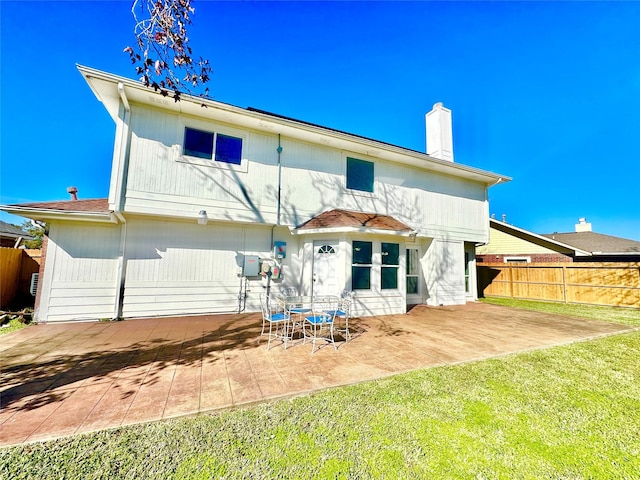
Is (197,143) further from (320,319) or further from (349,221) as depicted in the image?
(320,319)

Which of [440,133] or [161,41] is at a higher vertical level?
[440,133]

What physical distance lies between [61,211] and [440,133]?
14253 mm

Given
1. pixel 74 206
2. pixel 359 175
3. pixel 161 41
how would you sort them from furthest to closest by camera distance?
pixel 359 175, pixel 74 206, pixel 161 41

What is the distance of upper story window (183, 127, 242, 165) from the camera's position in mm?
7473

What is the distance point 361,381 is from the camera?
3.64 metres

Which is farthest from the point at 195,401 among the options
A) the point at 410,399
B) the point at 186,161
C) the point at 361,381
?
the point at 186,161

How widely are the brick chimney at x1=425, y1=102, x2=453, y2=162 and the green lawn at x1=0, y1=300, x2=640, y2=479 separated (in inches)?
416

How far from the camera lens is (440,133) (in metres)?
12.1

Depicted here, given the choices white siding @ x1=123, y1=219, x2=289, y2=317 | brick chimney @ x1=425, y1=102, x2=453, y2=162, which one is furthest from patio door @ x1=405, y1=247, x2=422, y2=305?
white siding @ x1=123, y1=219, x2=289, y2=317

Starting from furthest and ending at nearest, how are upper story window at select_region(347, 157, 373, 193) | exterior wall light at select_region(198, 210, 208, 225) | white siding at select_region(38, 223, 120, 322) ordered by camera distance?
upper story window at select_region(347, 157, 373, 193), exterior wall light at select_region(198, 210, 208, 225), white siding at select_region(38, 223, 120, 322)

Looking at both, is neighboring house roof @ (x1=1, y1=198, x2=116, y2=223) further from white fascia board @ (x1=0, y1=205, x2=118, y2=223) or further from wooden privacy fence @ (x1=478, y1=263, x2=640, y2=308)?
wooden privacy fence @ (x1=478, y1=263, x2=640, y2=308)

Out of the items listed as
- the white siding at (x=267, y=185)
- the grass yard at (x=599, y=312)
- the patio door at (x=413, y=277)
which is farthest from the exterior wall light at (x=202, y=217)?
the grass yard at (x=599, y=312)

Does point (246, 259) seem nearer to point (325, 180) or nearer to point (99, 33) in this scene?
point (325, 180)

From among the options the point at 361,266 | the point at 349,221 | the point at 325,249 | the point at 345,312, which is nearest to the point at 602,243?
the point at 361,266
